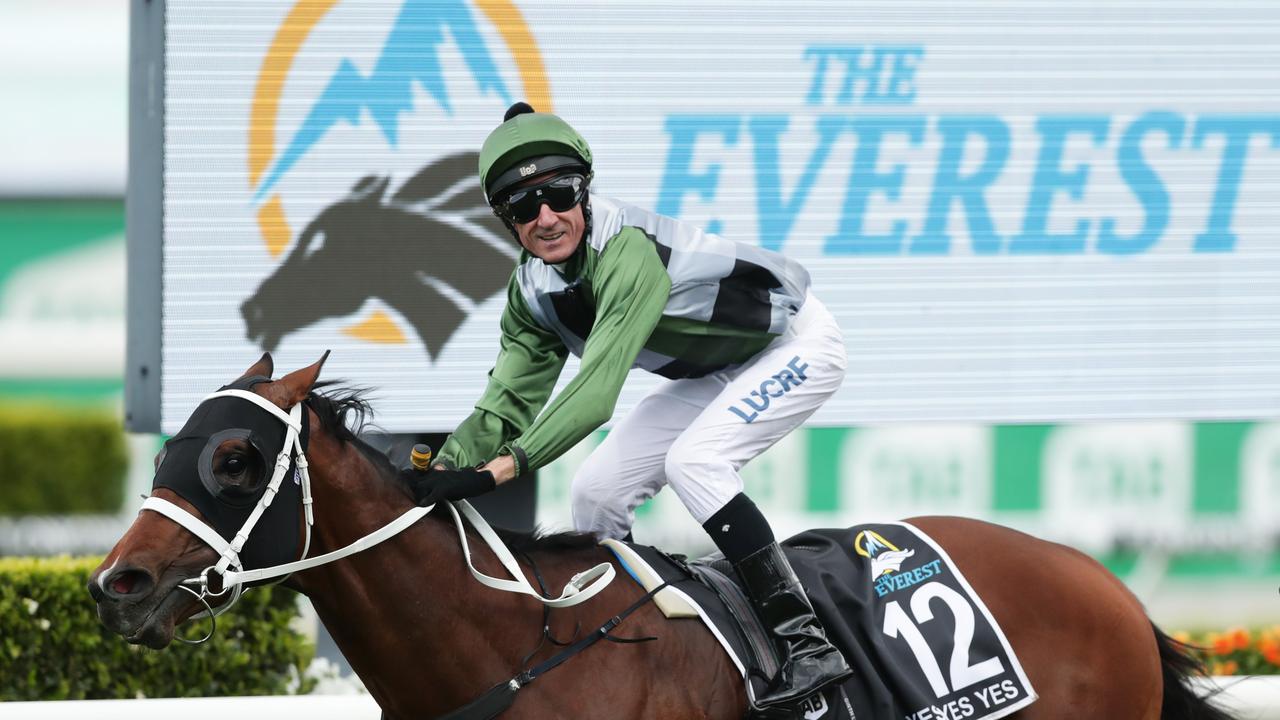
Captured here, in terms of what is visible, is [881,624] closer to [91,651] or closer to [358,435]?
[358,435]

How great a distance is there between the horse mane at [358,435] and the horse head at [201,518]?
101mm

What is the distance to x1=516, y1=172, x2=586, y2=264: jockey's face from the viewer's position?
289 centimetres

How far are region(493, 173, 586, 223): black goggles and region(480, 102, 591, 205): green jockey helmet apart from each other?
0.08ft

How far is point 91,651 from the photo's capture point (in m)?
4.59

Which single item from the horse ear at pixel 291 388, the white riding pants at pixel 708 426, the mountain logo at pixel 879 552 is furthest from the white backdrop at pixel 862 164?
the horse ear at pixel 291 388

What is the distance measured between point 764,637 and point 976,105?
9.09ft

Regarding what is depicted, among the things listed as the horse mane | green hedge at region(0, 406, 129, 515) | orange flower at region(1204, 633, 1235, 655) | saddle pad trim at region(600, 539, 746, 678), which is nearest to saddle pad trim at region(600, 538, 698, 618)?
saddle pad trim at region(600, 539, 746, 678)

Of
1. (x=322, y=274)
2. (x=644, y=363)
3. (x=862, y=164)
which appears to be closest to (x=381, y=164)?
(x=322, y=274)

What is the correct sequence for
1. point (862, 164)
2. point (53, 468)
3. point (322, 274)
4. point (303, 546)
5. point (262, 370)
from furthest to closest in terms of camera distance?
point (53, 468)
point (862, 164)
point (322, 274)
point (262, 370)
point (303, 546)

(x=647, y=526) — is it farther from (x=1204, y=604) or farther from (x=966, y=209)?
(x=966, y=209)

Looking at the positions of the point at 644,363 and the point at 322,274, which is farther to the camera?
the point at 322,274

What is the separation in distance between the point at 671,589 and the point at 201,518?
39.1 inches

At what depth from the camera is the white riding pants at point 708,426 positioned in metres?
3.01

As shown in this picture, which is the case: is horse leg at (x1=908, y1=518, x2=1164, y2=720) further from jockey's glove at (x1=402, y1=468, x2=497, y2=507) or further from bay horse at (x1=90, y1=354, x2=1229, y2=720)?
jockey's glove at (x1=402, y1=468, x2=497, y2=507)
